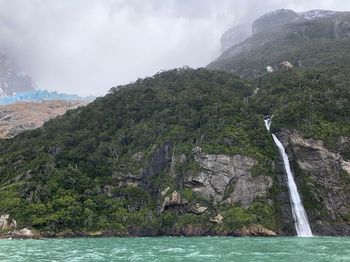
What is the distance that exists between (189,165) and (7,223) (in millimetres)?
33070

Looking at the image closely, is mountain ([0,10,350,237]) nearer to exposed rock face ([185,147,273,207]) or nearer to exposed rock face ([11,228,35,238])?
exposed rock face ([185,147,273,207])

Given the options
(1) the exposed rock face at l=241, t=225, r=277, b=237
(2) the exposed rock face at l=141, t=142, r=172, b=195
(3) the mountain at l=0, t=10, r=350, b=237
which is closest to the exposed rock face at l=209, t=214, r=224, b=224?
(3) the mountain at l=0, t=10, r=350, b=237

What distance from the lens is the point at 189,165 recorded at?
271ft

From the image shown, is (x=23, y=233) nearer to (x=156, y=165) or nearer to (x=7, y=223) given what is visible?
(x=7, y=223)

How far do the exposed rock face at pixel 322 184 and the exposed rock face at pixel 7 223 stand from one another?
48.5 metres

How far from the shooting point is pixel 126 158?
3617 inches

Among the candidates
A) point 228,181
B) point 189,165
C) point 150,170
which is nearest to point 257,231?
point 228,181

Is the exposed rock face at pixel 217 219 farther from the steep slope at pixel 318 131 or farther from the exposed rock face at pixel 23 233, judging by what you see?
the exposed rock face at pixel 23 233

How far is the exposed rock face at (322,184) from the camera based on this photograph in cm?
7100

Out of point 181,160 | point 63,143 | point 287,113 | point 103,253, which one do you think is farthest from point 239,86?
point 103,253

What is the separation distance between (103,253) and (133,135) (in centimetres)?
5932

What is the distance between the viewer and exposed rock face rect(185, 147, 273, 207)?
248 ft

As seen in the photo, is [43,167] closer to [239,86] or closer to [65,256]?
[65,256]

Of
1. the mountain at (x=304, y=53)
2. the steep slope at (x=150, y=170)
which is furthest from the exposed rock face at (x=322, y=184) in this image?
the mountain at (x=304, y=53)
